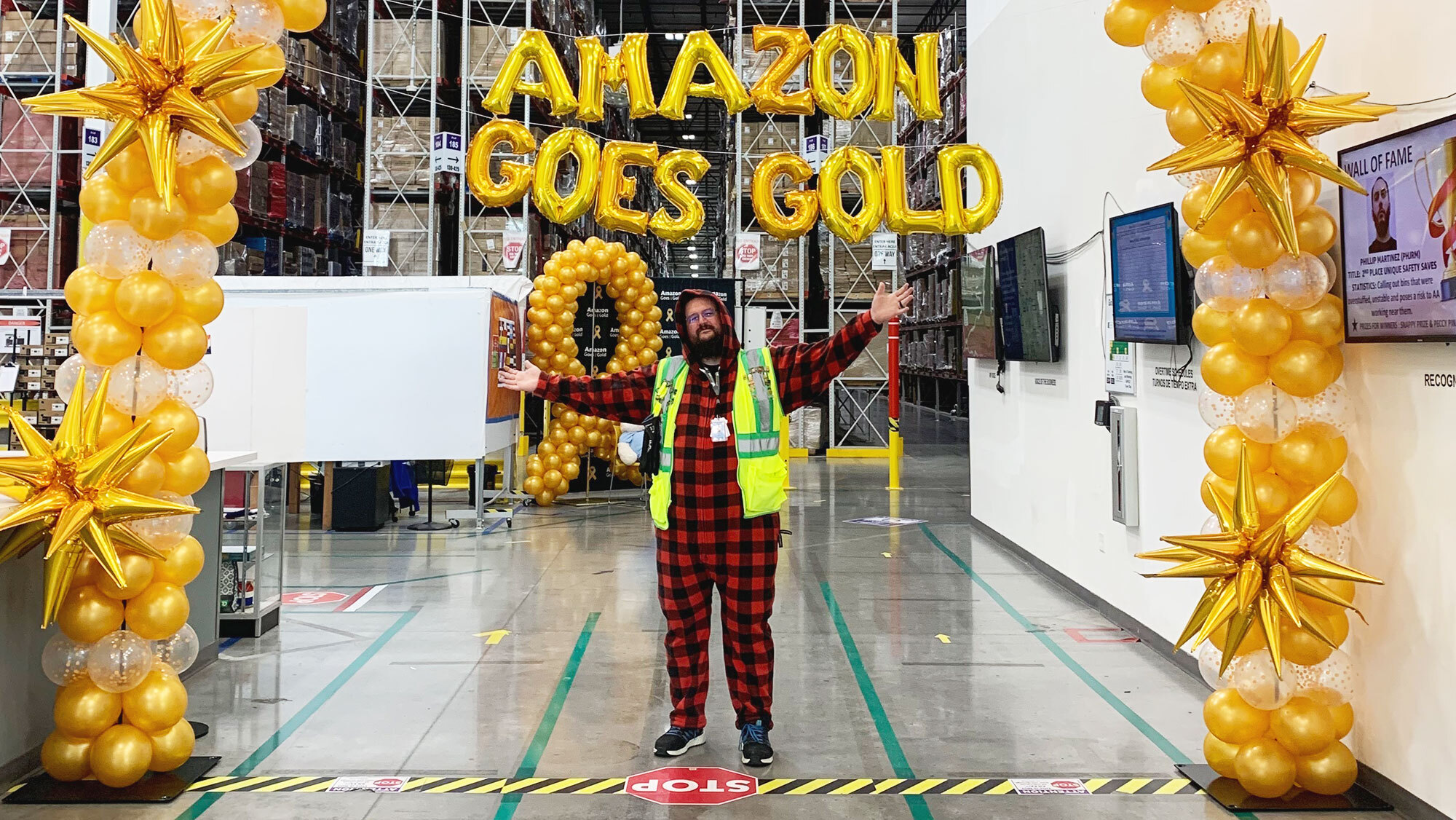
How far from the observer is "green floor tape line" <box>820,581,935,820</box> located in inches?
157

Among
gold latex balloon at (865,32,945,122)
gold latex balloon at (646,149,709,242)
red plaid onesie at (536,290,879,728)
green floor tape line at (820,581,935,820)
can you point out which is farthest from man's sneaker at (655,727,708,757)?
gold latex balloon at (865,32,945,122)

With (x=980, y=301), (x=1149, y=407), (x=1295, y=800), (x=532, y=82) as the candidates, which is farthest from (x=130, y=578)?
(x=980, y=301)

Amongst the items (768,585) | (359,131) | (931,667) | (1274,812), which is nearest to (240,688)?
(768,585)

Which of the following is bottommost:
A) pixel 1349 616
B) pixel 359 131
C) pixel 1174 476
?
pixel 1349 616

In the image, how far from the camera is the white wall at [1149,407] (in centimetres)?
371

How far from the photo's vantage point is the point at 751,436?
4.30 metres

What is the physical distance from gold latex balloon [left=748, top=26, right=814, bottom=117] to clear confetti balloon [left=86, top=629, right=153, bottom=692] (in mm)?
6674

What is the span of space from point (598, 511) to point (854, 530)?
10.9 feet

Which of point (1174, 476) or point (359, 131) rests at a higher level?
point (359, 131)

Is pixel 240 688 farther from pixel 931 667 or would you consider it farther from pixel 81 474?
pixel 931 667

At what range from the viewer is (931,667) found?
235 inches

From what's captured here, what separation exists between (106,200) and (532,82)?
218 inches

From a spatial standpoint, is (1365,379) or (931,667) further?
(931,667)

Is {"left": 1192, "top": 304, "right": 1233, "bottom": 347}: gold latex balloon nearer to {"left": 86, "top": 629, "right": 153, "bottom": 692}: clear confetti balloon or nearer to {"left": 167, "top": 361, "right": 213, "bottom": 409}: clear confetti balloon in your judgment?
{"left": 167, "top": 361, "right": 213, "bottom": 409}: clear confetti balloon
